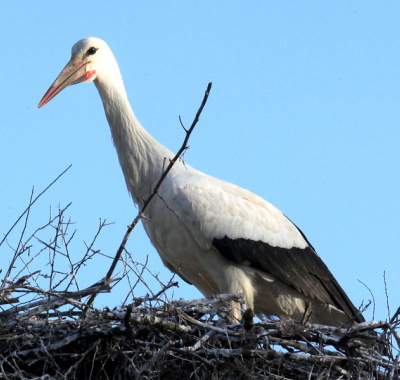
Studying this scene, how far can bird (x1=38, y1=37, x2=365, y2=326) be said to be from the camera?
7.42 m

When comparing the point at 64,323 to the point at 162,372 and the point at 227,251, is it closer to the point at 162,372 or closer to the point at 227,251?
the point at 162,372

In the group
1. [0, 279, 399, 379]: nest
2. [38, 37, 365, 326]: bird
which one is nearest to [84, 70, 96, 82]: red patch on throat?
[38, 37, 365, 326]: bird

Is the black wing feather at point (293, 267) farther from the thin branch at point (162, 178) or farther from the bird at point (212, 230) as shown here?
the thin branch at point (162, 178)

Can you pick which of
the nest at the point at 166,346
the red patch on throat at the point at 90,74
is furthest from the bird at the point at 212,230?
the nest at the point at 166,346

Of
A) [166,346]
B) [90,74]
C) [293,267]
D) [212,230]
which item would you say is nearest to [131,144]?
[90,74]

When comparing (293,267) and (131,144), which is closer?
(293,267)

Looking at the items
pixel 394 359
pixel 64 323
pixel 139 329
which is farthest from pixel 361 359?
pixel 64 323

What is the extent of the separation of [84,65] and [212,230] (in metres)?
1.72

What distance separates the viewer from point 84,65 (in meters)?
8.09

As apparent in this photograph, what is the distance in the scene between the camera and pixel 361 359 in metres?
5.89

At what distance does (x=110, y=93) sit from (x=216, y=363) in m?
2.91

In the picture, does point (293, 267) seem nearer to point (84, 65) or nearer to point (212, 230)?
point (212, 230)

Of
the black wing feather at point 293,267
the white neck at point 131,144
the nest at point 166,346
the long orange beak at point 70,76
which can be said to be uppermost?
the long orange beak at point 70,76

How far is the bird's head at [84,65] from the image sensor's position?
8.08m
